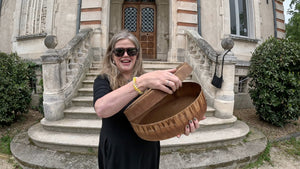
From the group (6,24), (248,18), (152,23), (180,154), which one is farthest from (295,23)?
(6,24)

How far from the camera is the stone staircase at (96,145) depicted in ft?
8.32

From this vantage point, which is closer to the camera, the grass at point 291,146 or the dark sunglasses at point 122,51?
the dark sunglasses at point 122,51

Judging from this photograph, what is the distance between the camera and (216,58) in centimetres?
391

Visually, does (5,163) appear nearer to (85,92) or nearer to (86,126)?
(86,126)

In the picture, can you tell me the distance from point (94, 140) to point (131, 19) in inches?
261

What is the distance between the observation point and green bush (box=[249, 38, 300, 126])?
4066 millimetres

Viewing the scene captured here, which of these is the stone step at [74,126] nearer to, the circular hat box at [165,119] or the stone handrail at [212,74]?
the circular hat box at [165,119]

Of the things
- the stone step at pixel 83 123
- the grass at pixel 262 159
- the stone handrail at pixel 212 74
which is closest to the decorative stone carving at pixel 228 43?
the stone handrail at pixel 212 74

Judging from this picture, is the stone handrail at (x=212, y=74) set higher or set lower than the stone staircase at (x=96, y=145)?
higher

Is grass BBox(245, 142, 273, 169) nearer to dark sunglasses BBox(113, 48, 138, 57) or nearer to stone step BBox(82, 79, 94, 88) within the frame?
dark sunglasses BBox(113, 48, 138, 57)

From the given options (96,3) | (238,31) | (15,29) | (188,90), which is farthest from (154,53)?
(188,90)

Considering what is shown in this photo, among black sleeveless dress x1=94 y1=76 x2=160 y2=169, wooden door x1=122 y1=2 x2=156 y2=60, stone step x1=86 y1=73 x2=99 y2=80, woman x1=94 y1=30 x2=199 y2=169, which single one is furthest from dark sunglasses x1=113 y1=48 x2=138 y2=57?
wooden door x1=122 y1=2 x2=156 y2=60

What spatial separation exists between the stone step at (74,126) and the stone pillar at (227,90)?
276 centimetres

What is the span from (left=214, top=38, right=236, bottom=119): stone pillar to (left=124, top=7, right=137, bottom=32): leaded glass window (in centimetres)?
527
